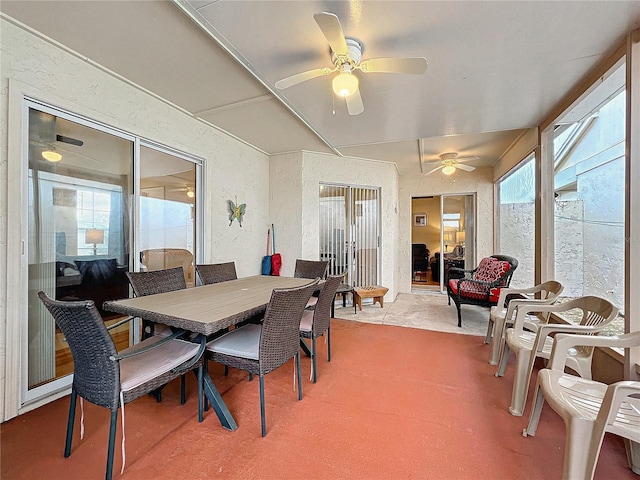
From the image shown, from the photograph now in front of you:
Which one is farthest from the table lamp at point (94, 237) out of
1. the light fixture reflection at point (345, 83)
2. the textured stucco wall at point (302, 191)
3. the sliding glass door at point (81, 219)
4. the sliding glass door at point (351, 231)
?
the sliding glass door at point (351, 231)

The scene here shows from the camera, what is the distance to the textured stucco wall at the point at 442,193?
5230 mm

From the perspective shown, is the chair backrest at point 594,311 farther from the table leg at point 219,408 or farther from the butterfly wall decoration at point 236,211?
the butterfly wall decoration at point 236,211

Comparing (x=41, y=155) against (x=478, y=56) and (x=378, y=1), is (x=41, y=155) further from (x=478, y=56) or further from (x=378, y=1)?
(x=478, y=56)

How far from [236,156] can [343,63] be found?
2.47 m

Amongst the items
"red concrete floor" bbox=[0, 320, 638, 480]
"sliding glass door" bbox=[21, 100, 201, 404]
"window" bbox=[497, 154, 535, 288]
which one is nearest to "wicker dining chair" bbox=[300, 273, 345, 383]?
"red concrete floor" bbox=[0, 320, 638, 480]

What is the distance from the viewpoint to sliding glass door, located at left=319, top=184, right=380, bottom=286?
4.71 meters

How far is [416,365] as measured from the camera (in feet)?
8.29

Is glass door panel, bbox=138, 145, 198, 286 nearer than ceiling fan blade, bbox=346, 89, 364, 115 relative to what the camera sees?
No

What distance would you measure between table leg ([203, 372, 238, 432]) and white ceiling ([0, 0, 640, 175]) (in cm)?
231

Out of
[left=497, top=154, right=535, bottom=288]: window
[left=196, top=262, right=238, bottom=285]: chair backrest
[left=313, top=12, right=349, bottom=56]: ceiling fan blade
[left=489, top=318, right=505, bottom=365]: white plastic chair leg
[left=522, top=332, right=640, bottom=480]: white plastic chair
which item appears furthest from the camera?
[left=497, top=154, right=535, bottom=288]: window

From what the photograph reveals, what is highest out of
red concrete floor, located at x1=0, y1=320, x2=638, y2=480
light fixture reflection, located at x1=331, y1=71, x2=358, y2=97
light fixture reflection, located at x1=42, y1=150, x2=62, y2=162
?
light fixture reflection, located at x1=331, y1=71, x2=358, y2=97

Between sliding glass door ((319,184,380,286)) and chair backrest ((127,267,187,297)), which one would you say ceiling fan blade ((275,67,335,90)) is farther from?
sliding glass door ((319,184,380,286))

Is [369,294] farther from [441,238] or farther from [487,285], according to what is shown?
[441,238]

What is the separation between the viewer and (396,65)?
5.77 ft
